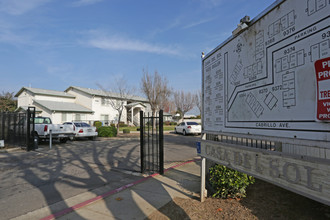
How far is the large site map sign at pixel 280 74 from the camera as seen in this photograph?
2.08 metres

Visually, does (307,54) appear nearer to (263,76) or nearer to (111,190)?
(263,76)

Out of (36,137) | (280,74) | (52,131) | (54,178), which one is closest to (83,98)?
(52,131)

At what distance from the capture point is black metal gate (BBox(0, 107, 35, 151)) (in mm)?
11938

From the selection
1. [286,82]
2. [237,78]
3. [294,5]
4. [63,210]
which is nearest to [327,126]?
[286,82]

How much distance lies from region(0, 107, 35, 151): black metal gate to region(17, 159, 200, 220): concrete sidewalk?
909 cm

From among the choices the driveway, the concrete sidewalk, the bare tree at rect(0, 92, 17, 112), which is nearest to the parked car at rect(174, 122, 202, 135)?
the driveway

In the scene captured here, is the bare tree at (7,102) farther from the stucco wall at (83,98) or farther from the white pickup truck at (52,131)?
the white pickup truck at (52,131)

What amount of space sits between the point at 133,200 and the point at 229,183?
1.99 meters

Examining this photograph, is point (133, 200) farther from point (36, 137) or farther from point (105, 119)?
point (105, 119)

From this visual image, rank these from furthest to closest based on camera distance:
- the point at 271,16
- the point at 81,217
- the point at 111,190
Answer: the point at 111,190 < the point at 81,217 < the point at 271,16

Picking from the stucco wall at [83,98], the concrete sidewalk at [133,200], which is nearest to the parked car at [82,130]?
the concrete sidewalk at [133,200]

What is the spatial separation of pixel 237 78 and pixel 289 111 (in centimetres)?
113

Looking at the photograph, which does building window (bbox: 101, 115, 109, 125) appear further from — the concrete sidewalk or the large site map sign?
the large site map sign

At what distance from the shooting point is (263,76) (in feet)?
9.18
